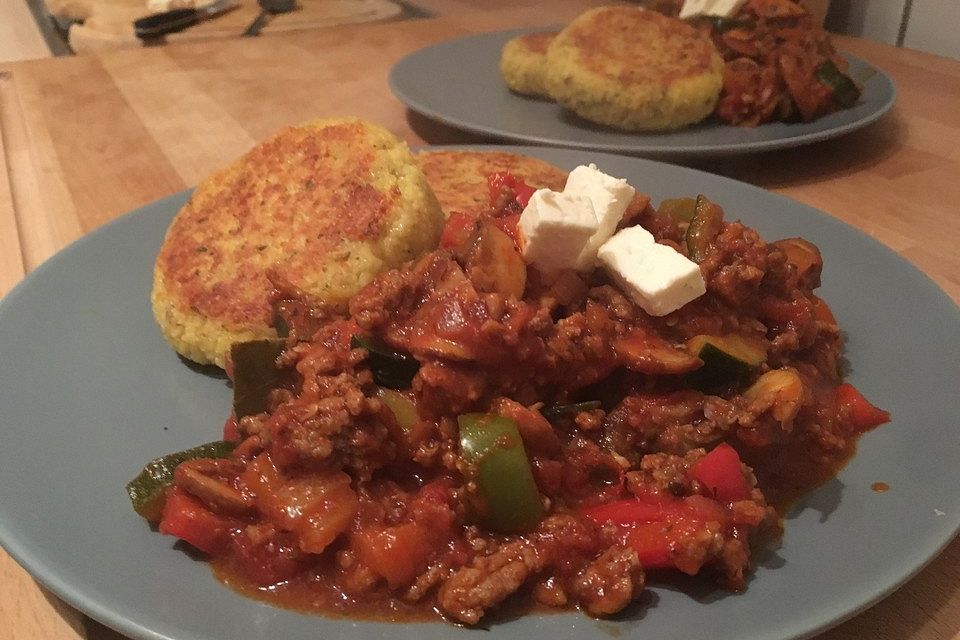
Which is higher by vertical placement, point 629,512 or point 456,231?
point 456,231

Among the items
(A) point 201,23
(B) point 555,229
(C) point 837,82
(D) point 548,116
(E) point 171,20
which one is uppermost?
(B) point 555,229

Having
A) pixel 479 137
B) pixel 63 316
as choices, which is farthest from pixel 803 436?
pixel 479 137

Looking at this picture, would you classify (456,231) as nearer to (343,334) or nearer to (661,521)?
(343,334)

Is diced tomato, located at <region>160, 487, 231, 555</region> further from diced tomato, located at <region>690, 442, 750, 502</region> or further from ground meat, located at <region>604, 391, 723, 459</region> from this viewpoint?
diced tomato, located at <region>690, 442, 750, 502</region>

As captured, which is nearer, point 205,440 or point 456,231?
point 205,440

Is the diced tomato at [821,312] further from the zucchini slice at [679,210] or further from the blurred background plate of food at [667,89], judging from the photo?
the blurred background plate of food at [667,89]

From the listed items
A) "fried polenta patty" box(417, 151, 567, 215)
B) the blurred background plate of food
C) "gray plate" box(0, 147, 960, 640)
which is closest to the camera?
"gray plate" box(0, 147, 960, 640)

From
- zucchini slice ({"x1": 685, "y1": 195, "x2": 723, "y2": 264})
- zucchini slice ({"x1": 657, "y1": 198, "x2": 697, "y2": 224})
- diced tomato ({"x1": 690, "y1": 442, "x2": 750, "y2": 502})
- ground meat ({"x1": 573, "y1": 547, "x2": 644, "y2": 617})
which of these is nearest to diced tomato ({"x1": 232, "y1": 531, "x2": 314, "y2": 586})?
ground meat ({"x1": 573, "y1": 547, "x2": 644, "y2": 617})

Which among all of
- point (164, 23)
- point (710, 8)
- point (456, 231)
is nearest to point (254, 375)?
point (456, 231)
